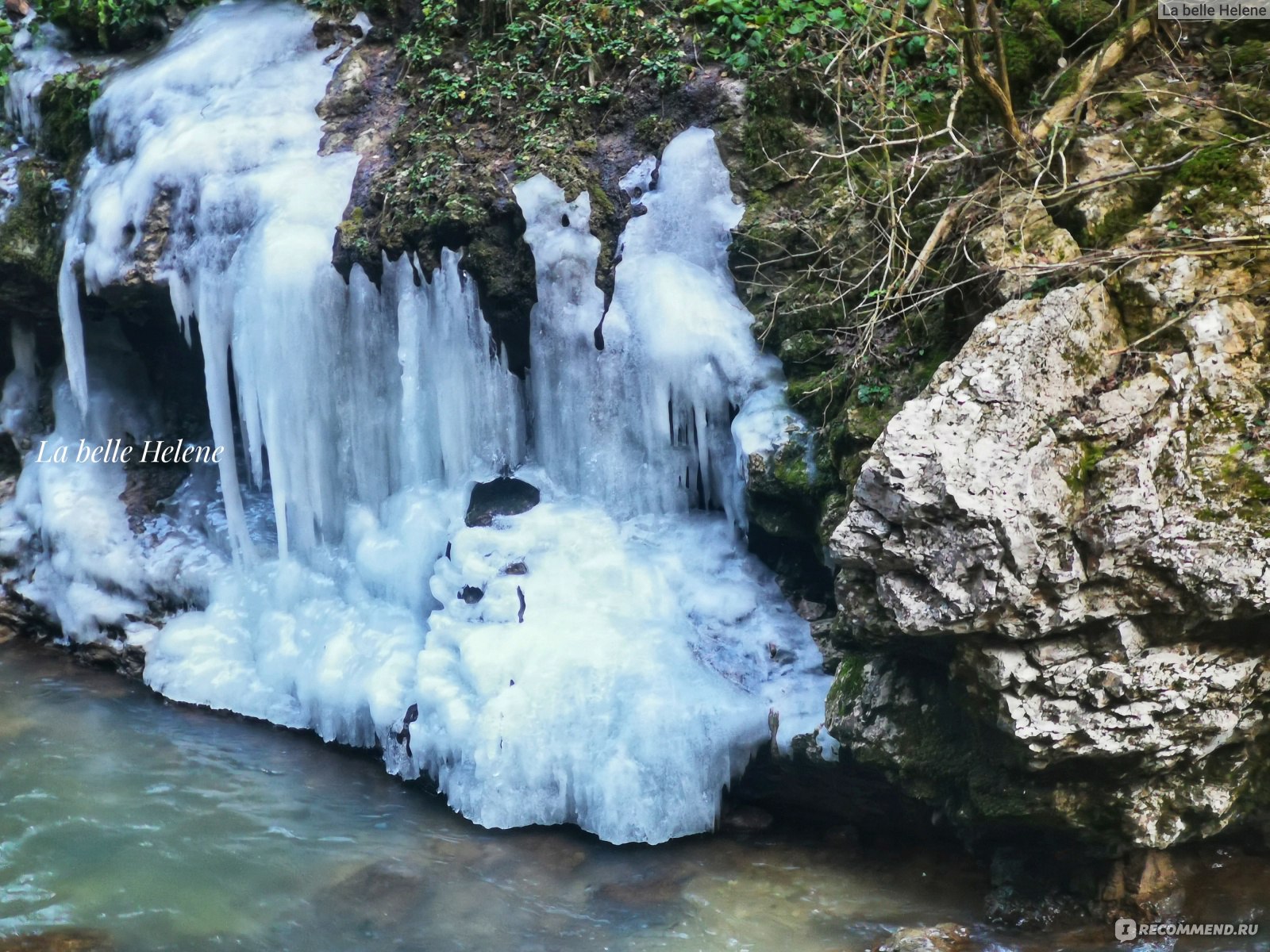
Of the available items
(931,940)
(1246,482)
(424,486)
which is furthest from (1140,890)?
(424,486)

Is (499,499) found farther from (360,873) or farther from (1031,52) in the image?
(1031,52)

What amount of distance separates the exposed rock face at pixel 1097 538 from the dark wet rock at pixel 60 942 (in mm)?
3287

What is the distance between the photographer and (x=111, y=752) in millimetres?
6430

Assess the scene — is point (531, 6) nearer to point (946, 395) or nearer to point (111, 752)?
point (946, 395)

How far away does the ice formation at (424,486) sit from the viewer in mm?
5656

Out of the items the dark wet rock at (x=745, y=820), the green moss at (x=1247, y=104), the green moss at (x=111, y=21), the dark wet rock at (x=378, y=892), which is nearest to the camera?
the green moss at (x=1247, y=104)

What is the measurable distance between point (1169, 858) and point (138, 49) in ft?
27.1

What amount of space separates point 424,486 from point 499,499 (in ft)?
1.76

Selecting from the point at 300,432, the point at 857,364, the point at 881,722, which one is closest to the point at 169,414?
the point at 300,432

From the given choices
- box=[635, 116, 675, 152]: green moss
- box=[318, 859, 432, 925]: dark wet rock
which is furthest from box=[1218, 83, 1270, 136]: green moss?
box=[318, 859, 432, 925]: dark wet rock

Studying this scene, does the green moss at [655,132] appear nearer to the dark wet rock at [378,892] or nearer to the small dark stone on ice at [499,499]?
the small dark stone on ice at [499,499]

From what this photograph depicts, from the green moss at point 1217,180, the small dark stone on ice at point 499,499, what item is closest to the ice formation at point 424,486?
the small dark stone on ice at point 499,499

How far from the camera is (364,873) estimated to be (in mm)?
5312

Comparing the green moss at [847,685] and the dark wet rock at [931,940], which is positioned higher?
the green moss at [847,685]
